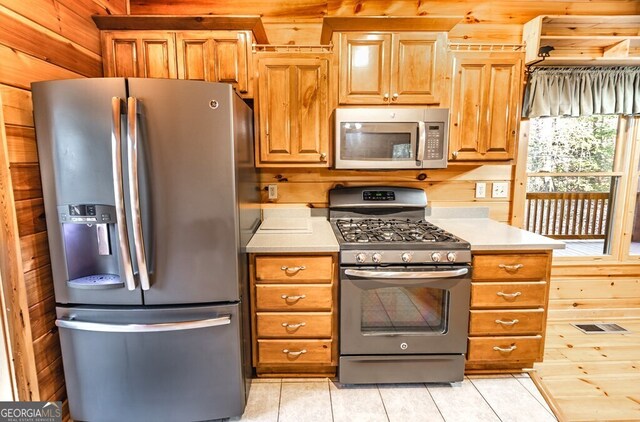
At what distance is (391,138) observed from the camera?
80.0 inches

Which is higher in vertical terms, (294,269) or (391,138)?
(391,138)

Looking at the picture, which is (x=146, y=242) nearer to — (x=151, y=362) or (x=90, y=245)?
(x=90, y=245)

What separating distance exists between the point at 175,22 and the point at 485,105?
199 centimetres

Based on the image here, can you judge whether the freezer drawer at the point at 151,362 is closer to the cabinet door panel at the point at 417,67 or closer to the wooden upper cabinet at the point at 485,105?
the cabinet door panel at the point at 417,67

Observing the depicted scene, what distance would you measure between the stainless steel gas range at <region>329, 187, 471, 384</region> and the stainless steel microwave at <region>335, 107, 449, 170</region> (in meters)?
0.48

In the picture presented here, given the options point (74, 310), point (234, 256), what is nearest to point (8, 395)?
point (74, 310)

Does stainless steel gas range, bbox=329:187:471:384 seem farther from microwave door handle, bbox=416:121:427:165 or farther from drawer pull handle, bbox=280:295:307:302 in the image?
microwave door handle, bbox=416:121:427:165

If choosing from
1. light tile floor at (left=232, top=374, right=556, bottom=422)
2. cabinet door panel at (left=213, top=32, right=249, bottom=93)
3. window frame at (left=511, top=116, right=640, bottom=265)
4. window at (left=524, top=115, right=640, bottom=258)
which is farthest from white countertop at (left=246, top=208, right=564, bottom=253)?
cabinet door panel at (left=213, top=32, right=249, bottom=93)

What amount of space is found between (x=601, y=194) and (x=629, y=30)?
1.29 metres

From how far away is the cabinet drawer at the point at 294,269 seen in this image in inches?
71.1

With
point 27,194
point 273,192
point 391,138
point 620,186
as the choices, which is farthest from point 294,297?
point 620,186

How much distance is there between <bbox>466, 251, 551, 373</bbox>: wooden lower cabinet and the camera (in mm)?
1836

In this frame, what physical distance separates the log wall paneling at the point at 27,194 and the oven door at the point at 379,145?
60.4 inches

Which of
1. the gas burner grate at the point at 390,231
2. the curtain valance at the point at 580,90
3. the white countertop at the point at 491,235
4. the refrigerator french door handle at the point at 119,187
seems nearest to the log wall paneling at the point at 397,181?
the white countertop at the point at 491,235
